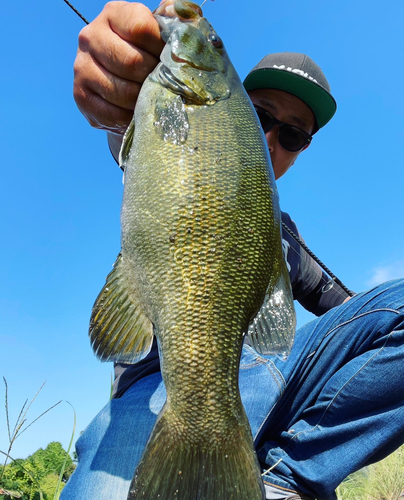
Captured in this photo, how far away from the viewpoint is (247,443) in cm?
132

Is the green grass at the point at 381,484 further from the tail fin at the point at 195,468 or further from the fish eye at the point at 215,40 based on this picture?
the fish eye at the point at 215,40

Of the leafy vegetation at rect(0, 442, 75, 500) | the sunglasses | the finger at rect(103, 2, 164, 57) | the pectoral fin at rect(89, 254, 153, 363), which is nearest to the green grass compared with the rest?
the leafy vegetation at rect(0, 442, 75, 500)

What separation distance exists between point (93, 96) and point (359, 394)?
179cm

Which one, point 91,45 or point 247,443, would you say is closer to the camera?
point 247,443

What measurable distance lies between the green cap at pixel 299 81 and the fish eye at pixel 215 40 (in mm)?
1729

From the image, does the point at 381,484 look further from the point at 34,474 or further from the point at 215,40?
the point at 215,40

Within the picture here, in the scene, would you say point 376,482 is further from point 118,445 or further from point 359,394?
point 118,445

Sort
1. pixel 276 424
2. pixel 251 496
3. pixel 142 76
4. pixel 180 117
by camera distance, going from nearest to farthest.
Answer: pixel 251 496, pixel 180 117, pixel 142 76, pixel 276 424

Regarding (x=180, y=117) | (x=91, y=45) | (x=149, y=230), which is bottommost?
(x=149, y=230)

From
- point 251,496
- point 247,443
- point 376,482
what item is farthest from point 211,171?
point 376,482

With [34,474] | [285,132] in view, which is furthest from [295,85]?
[34,474]

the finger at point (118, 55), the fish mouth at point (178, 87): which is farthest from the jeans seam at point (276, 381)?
the finger at point (118, 55)

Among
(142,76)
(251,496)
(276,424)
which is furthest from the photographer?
(276,424)

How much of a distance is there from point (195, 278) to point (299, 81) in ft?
9.05
